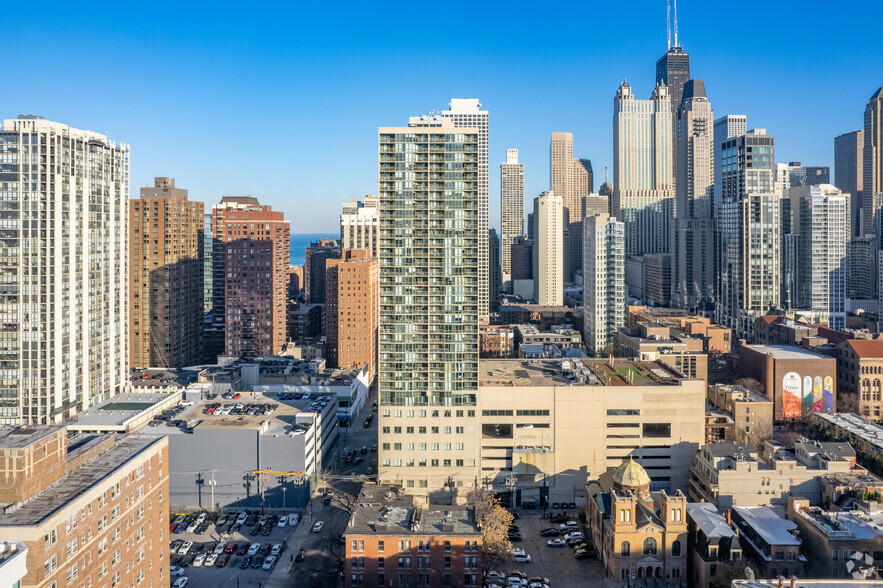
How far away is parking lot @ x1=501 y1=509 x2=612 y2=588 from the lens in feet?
205

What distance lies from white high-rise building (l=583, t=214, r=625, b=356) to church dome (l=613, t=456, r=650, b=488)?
3826 inches

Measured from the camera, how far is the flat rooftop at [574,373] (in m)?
85.8

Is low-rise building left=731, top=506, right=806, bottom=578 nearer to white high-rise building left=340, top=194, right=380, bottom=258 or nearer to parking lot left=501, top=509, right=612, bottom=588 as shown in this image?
parking lot left=501, top=509, right=612, bottom=588

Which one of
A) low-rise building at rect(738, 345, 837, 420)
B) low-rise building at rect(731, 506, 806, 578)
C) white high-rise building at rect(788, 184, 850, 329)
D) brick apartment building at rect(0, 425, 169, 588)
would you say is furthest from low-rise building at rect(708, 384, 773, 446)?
white high-rise building at rect(788, 184, 850, 329)

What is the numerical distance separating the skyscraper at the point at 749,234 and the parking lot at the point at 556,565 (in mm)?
122370

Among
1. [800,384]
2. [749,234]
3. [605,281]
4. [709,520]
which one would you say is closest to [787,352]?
[800,384]

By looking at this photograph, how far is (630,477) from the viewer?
65.2 m

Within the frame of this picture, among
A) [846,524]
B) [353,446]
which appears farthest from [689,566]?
[353,446]

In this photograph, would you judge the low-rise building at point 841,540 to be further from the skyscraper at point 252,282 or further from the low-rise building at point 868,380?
the skyscraper at point 252,282

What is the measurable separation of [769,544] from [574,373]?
3453cm

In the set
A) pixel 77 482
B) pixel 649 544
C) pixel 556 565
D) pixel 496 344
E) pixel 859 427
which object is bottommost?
pixel 556 565

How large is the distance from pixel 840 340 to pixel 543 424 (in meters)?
76.3

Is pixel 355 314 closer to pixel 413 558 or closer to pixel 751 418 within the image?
pixel 751 418

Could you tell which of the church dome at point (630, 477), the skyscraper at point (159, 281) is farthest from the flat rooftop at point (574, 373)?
the skyscraper at point (159, 281)
